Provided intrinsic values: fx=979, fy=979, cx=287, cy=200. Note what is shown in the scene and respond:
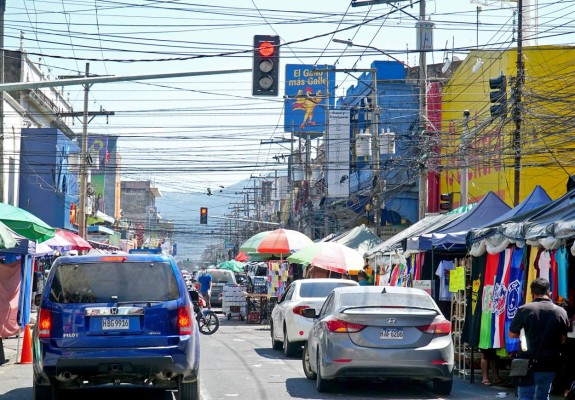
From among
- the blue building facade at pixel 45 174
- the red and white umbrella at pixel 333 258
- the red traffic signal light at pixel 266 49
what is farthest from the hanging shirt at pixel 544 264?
the blue building facade at pixel 45 174

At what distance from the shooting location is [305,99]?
63531 millimetres

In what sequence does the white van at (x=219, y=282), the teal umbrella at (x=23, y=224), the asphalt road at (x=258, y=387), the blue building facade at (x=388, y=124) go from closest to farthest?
the asphalt road at (x=258, y=387)
the teal umbrella at (x=23, y=224)
the white van at (x=219, y=282)
the blue building facade at (x=388, y=124)

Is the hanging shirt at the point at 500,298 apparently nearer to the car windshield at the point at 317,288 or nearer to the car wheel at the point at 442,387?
the car wheel at the point at 442,387

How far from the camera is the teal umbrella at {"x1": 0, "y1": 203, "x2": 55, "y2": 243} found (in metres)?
19.4

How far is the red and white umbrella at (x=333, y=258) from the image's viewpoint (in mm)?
28484

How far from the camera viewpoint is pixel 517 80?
955 inches

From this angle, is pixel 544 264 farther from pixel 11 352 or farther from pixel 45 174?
pixel 45 174

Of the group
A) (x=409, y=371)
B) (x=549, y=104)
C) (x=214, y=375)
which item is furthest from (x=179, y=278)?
(x=549, y=104)

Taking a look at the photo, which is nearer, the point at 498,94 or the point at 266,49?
the point at 266,49

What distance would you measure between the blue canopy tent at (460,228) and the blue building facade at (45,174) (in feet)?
108

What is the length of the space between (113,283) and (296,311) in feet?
30.6

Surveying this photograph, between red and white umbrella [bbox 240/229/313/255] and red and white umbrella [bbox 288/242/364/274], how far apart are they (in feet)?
16.8

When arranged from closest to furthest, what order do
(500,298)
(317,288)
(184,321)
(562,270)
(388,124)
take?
(184,321), (562,270), (500,298), (317,288), (388,124)

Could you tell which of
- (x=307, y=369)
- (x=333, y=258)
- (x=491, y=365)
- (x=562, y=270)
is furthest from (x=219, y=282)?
(x=562, y=270)
